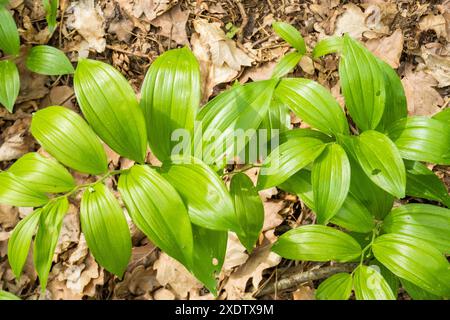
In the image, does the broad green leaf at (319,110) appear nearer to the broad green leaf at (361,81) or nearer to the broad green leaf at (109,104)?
the broad green leaf at (361,81)

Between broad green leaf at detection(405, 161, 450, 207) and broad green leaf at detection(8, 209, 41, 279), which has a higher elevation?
broad green leaf at detection(405, 161, 450, 207)

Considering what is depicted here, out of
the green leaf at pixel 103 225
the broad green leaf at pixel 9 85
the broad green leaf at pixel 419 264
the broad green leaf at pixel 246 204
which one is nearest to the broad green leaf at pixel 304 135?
the broad green leaf at pixel 246 204

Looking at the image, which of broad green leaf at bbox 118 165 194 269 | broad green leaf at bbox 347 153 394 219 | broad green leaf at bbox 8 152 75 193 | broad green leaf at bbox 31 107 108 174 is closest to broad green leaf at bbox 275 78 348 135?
broad green leaf at bbox 347 153 394 219

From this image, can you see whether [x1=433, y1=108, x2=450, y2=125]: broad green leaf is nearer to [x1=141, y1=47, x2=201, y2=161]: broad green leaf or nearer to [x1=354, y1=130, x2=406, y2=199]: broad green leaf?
[x1=354, y1=130, x2=406, y2=199]: broad green leaf
